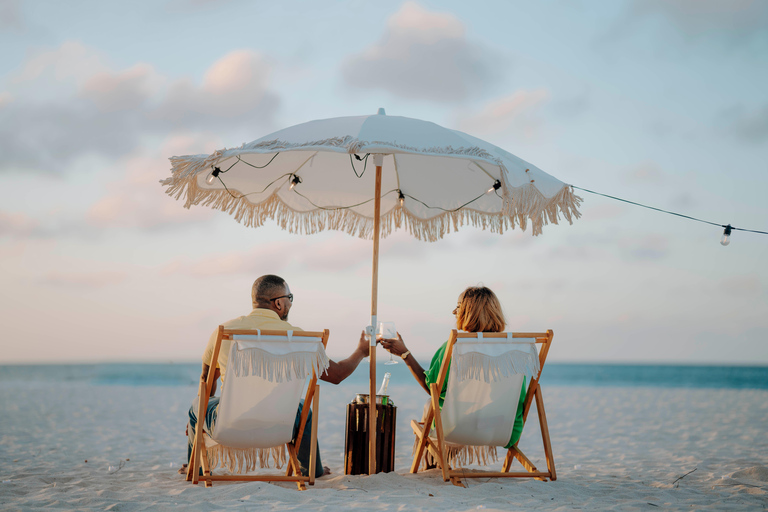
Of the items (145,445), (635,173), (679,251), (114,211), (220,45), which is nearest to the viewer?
(145,445)

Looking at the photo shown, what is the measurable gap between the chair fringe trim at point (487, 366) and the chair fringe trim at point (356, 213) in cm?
84

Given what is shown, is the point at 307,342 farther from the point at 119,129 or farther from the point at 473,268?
the point at 473,268

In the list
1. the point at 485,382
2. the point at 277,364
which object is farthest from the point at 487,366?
the point at 277,364

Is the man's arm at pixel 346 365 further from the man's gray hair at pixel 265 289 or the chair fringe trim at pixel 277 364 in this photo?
the man's gray hair at pixel 265 289

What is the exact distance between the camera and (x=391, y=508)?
2.54 metres

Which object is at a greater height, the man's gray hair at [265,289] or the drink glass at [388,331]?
the man's gray hair at [265,289]

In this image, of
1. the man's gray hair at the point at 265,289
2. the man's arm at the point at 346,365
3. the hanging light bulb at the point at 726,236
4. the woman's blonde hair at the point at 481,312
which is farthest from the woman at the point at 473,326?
the hanging light bulb at the point at 726,236

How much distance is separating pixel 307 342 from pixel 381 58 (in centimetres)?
644

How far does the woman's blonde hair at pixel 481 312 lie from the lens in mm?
3334

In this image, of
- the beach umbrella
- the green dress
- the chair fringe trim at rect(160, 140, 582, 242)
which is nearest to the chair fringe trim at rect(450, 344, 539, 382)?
the green dress

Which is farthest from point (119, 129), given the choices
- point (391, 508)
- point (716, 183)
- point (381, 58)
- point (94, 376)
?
point (94, 376)

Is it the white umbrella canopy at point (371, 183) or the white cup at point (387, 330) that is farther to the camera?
the white cup at point (387, 330)

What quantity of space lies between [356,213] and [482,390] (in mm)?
1953

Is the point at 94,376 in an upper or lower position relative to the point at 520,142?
lower
